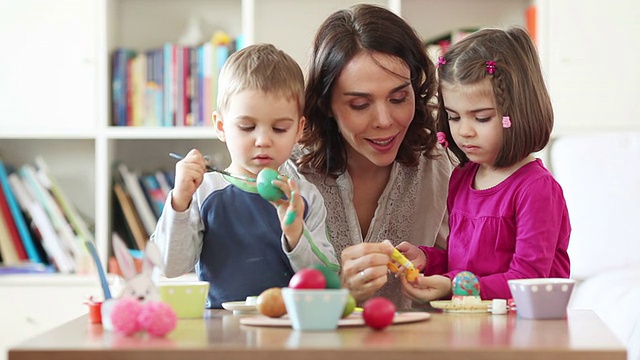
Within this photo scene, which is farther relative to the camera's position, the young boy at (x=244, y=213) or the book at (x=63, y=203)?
the book at (x=63, y=203)

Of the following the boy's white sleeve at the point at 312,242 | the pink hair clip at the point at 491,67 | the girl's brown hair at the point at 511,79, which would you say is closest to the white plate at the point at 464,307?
the boy's white sleeve at the point at 312,242

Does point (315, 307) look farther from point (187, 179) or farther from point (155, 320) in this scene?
point (187, 179)

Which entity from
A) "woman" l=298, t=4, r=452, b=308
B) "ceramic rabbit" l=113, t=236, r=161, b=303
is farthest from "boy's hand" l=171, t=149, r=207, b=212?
"woman" l=298, t=4, r=452, b=308

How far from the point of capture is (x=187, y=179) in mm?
1418

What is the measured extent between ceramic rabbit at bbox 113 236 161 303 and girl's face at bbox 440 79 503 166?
1.98ft

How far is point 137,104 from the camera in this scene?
10.4 ft

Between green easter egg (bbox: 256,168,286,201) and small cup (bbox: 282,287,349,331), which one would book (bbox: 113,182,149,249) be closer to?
green easter egg (bbox: 256,168,286,201)

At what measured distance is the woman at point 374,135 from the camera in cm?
177

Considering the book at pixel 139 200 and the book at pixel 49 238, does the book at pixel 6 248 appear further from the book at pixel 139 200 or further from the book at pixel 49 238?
the book at pixel 139 200

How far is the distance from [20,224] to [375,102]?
1774 mm

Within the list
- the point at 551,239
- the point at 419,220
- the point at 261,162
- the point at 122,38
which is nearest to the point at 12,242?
the point at 122,38

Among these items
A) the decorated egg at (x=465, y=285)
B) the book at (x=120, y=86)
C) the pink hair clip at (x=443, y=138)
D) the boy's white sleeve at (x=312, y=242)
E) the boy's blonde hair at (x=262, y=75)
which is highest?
the book at (x=120, y=86)

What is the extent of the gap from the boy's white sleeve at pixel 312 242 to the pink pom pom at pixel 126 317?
35 centimetres

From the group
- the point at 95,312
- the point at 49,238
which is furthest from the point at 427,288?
the point at 49,238
